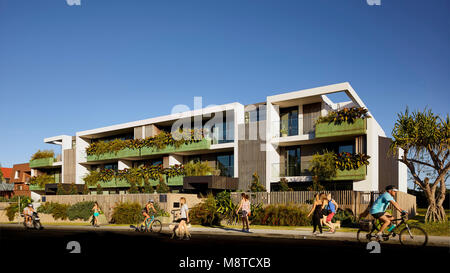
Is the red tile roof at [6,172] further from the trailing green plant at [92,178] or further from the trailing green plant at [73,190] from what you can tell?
the trailing green plant at [73,190]

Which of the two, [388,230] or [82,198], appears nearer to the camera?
[388,230]

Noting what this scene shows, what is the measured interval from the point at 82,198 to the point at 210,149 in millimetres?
10405

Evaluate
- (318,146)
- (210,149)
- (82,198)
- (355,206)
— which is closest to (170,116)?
(210,149)

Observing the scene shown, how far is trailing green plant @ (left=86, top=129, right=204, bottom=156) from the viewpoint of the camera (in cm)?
3312

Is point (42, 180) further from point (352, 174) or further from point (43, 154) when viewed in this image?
point (352, 174)

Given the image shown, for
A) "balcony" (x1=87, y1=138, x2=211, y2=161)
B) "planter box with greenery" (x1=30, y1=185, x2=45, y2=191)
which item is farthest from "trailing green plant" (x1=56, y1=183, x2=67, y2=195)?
"planter box with greenery" (x1=30, y1=185, x2=45, y2=191)

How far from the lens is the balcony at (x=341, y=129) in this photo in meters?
24.7

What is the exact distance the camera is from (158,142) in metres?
34.9

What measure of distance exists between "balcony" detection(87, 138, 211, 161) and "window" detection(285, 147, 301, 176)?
650 cm

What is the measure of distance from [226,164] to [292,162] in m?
5.80

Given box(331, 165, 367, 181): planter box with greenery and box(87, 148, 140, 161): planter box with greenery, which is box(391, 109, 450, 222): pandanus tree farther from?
box(87, 148, 140, 161): planter box with greenery
